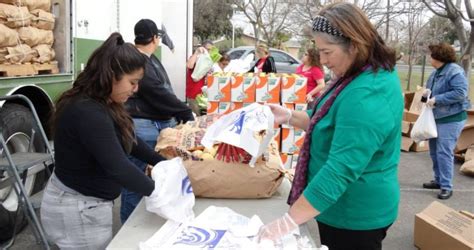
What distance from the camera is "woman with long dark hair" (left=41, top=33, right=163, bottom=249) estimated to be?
1812mm

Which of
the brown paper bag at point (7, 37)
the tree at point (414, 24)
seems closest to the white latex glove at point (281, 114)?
the brown paper bag at point (7, 37)

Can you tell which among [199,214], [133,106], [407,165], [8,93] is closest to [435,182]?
[407,165]

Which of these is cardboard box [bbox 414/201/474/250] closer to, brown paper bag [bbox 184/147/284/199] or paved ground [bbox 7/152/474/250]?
paved ground [bbox 7/152/474/250]

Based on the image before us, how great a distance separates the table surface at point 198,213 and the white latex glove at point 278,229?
0.67 feet

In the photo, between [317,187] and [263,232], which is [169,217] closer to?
[263,232]

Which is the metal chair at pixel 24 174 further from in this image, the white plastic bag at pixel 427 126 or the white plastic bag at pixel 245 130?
the white plastic bag at pixel 427 126

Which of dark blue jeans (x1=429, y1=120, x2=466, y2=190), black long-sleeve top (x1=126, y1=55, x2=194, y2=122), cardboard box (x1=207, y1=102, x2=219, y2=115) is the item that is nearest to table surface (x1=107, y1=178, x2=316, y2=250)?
black long-sleeve top (x1=126, y1=55, x2=194, y2=122)

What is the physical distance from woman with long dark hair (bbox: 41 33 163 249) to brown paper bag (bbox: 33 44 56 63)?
224cm

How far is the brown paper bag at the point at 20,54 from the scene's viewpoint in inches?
140

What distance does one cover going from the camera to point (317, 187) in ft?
5.12

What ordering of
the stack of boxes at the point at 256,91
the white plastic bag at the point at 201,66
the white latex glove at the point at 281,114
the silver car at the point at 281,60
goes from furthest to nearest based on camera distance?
1. the silver car at the point at 281,60
2. the white plastic bag at the point at 201,66
3. the stack of boxes at the point at 256,91
4. the white latex glove at the point at 281,114

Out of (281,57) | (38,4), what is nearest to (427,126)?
(38,4)

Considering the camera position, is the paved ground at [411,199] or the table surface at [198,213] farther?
the paved ground at [411,199]

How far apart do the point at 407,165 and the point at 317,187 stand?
5.59 metres
